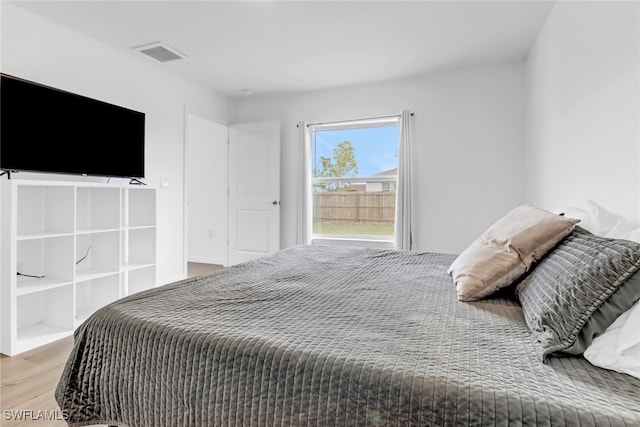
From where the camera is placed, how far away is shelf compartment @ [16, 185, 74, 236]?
2643 millimetres

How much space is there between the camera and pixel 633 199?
1.42 meters

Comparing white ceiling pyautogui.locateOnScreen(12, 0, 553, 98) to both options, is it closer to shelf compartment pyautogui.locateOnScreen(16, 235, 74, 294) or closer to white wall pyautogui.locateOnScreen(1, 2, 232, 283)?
white wall pyautogui.locateOnScreen(1, 2, 232, 283)

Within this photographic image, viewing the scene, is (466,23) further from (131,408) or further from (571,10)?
(131,408)

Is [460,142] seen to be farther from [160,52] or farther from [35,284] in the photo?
[35,284]

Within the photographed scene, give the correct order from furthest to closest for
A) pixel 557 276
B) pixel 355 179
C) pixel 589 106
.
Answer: pixel 355 179 < pixel 589 106 < pixel 557 276

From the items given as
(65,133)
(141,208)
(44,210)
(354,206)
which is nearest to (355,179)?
(354,206)

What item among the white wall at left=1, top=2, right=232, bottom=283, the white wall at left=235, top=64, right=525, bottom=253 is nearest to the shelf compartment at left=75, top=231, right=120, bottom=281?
the white wall at left=1, top=2, right=232, bottom=283

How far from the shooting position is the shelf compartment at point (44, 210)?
8.67 feet

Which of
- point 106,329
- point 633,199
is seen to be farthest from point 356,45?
point 106,329

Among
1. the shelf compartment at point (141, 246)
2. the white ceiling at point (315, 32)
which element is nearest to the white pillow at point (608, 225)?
the white ceiling at point (315, 32)

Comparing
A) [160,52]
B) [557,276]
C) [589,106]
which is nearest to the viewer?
[557,276]

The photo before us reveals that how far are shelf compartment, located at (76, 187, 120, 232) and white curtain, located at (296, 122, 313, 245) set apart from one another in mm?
2145

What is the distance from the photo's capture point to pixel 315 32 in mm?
2963

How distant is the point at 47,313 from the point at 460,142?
4270 mm
